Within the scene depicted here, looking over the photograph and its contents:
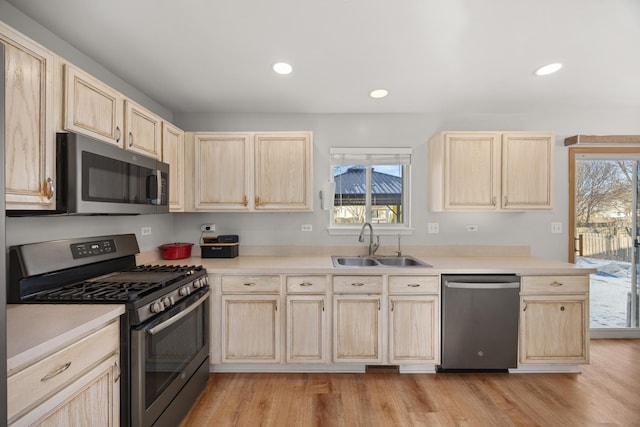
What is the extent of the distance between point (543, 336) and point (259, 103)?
322cm

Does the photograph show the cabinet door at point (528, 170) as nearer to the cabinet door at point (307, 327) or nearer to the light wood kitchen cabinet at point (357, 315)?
the light wood kitchen cabinet at point (357, 315)

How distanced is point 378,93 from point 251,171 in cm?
135

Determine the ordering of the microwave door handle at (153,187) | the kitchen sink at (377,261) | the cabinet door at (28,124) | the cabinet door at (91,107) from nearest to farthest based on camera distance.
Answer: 1. the cabinet door at (28,124)
2. the cabinet door at (91,107)
3. the microwave door handle at (153,187)
4. the kitchen sink at (377,261)

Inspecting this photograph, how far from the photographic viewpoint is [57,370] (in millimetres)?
1105

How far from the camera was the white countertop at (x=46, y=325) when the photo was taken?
0.99 meters

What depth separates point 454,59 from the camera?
80.6 inches

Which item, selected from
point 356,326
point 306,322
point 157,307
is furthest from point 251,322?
point 157,307

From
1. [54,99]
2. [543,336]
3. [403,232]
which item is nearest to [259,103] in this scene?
[54,99]

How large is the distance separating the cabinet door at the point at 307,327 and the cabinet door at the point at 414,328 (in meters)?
0.57

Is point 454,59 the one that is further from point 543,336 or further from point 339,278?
point 543,336

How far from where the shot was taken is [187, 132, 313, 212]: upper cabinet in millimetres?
2793

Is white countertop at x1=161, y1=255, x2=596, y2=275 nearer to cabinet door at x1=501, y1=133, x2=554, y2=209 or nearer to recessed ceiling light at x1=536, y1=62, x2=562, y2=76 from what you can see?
cabinet door at x1=501, y1=133, x2=554, y2=209

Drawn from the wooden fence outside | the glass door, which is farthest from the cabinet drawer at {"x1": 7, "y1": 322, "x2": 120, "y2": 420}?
the wooden fence outside

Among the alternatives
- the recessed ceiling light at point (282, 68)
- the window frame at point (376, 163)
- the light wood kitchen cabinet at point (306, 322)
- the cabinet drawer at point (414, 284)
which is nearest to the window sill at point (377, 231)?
the window frame at point (376, 163)
